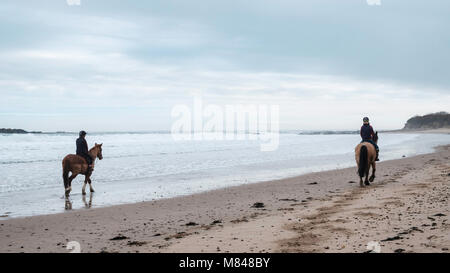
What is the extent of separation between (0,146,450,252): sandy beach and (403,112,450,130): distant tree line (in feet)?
493

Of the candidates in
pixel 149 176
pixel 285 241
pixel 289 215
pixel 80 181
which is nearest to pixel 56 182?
pixel 80 181

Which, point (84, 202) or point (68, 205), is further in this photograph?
point (84, 202)

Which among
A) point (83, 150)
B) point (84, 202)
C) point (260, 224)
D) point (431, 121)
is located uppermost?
point (431, 121)

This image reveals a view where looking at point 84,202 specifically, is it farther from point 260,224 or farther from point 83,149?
point 260,224

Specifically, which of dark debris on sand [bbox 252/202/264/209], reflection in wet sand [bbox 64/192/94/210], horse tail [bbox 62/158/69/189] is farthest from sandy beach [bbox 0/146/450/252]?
horse tail [bbox 62/158/69/189]

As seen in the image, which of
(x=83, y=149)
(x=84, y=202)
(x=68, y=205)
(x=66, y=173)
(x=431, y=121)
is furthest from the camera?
(x=431, y=121)

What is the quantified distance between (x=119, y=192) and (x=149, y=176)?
519cm

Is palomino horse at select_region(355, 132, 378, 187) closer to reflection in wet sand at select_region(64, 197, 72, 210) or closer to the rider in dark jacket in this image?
reflection in wet sand at select_region(64, 197, 72, 210)

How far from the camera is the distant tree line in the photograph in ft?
474

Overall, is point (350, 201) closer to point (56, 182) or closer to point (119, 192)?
point (119, 192)

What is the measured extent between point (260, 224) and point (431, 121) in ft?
541

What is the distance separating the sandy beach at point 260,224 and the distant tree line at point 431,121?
150 metres

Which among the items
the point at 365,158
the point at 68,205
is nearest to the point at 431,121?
the point at 365,158

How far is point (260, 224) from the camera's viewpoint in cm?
789
